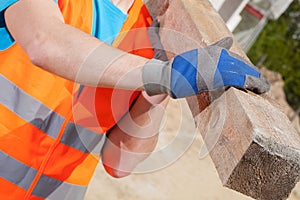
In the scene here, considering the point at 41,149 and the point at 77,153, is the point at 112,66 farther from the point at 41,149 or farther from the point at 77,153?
the point at 77,153

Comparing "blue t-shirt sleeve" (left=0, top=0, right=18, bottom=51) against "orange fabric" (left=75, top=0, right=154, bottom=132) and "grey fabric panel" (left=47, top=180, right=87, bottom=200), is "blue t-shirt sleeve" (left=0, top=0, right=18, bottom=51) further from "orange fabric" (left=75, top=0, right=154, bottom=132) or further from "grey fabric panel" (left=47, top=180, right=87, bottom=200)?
"grey fabric panel" (left=47, top=180, right=87, bottom=200)

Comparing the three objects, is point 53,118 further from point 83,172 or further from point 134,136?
point 134,136

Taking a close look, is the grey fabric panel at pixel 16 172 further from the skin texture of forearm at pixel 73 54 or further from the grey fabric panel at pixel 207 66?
the grey fabric panel at pixel 207 66

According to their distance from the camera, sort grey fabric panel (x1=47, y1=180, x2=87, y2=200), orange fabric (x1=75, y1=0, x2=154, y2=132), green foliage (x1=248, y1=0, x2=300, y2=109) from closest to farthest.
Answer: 1. orange fabric (x1=75, y1=0, x2=154, y2=132)
2. grey fabric panel (x1=47, y1=180, x2=87, y2=200)
3. green foliage (x1=248, y1=0, x2=300, y2=109)

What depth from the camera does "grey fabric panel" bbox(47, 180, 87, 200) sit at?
5.75 feet

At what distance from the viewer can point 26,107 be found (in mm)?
1514

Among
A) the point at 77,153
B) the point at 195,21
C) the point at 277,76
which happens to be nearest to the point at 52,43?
the point at 195,21

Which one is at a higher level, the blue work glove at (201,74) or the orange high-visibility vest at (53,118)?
the blue work glove at (201,74)

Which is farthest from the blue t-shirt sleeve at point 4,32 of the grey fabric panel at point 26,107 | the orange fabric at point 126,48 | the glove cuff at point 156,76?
the glove cuff at point 156,76

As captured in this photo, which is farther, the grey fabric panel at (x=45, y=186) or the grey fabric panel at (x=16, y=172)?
the grey fabric panel at (x=45, y=186)

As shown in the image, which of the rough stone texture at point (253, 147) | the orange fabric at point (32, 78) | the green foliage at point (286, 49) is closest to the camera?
the rough stone texture at point (253, 147)

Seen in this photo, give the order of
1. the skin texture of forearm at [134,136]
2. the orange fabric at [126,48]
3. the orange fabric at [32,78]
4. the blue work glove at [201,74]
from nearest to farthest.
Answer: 1. the blue work glove at [201,74]
2. the orange fabric at [32,78]
3. the orange fabric at [126,48]
4. the skin texture of forearm at [134,136]

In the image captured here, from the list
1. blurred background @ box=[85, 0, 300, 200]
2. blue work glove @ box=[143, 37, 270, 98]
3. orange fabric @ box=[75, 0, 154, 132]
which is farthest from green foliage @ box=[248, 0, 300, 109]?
blue work glove @ box=[143, 37, 270, 98]

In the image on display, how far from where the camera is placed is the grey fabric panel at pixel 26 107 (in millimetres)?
1493
